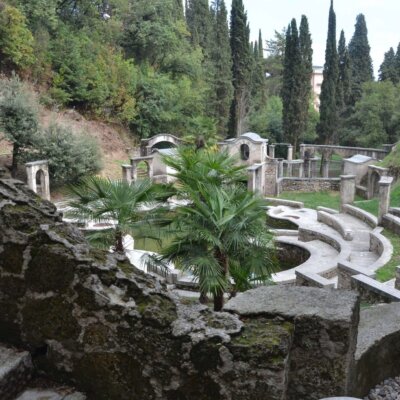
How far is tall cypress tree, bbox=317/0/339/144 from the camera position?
132 feet

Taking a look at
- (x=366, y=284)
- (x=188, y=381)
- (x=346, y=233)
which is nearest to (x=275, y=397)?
(x=188, y=381)

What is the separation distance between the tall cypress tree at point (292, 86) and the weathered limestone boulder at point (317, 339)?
3784 cm

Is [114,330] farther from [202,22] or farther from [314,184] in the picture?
[202,22]

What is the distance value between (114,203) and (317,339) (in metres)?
5.41

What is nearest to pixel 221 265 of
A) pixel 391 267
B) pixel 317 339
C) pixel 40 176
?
pixel 317 339

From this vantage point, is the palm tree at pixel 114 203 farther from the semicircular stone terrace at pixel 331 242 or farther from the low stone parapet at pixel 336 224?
the low stone parapet at pixel 336 224

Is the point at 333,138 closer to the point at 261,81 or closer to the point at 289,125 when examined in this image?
the point at 289,125

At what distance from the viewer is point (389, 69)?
5128cm

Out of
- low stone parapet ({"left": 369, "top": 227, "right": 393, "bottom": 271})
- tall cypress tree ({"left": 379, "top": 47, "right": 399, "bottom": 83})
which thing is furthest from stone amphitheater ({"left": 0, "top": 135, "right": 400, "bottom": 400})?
tall cypress tree ({"left": 379, "top": 47, "right": 399, "bottom": 83})

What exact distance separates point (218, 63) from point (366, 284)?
3855 cm

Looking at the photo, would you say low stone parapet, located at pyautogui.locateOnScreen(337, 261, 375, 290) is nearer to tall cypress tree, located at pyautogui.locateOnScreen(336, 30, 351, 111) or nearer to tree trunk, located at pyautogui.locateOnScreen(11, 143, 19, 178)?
tree trunk, located at pyautogui.locateOnScreen(11, 143, 19, 178)

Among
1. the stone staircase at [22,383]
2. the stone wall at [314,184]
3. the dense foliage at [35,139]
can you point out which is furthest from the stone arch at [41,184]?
the stone staircase at [22,383]

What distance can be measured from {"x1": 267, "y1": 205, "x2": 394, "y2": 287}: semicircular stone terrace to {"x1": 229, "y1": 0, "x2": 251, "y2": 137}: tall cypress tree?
19547mm

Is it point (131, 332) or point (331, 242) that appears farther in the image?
point (331, 242)
